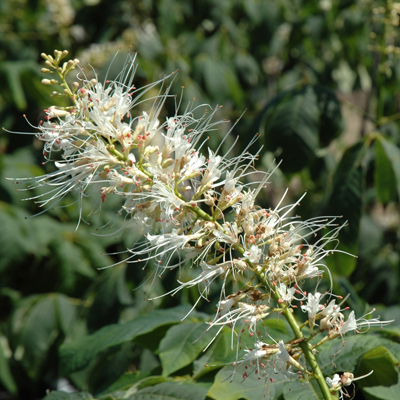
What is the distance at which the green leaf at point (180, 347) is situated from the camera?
1542 millimetres

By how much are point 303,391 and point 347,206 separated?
3.51 ft

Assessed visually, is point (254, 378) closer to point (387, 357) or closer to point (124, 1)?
point (387, 357)

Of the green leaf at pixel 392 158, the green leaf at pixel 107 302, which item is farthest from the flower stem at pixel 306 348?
the green leaf at pixel 107 302

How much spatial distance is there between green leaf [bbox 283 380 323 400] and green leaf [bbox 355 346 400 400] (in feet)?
0.49

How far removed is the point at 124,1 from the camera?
4215mm

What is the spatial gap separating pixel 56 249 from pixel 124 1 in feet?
7.01

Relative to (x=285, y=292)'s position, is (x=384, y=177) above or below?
below

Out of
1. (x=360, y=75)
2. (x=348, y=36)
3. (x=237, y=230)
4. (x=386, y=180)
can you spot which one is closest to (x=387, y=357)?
(x=237, y=230)

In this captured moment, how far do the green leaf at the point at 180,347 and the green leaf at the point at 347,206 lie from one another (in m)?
0.82

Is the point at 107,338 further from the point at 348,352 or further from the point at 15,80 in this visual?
the point at 15,80

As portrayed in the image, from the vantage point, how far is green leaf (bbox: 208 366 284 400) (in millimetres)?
1304

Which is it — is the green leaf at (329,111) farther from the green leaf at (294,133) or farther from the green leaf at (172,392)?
the green leaf at (172,392)

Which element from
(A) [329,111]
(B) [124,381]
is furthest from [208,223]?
(A) [329,111]

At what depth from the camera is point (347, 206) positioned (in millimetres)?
2166
